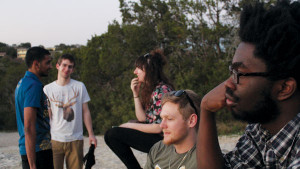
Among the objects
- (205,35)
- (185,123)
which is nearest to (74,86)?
(185,123)

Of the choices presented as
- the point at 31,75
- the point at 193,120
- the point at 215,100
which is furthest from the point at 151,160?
the point at 31,75

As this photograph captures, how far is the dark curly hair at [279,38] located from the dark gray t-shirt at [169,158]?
1.24m

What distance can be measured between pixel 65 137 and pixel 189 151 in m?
2.56

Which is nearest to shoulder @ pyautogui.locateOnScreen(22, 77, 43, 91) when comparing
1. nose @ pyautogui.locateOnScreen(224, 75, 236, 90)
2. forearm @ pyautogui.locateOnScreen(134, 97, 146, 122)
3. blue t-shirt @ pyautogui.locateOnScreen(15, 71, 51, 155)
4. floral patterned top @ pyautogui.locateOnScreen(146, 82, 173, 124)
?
blue t-shirt @ pyautogui.locateOnScreen(15, 71, 51, 155)

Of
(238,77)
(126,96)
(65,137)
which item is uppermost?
(238,77)

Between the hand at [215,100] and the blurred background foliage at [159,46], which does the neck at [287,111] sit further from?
the blurred background foliage at [159,46]

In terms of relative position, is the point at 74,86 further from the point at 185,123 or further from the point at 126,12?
the point at 126,12

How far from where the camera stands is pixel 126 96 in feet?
78.1

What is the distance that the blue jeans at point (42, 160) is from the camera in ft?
12.5

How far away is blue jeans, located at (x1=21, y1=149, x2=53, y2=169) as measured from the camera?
3816 mm

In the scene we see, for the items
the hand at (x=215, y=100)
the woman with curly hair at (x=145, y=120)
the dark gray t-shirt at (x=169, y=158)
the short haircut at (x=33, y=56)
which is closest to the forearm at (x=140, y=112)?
the woman with curly hair at (x=145, y=120)

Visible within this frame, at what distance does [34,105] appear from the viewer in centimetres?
375

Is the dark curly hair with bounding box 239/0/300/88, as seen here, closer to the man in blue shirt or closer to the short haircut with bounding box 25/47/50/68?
the man in blue shirt

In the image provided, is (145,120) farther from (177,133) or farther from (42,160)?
(42,160)
